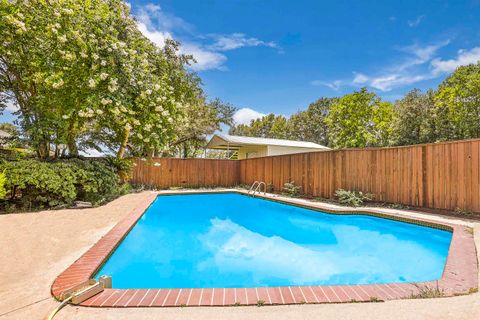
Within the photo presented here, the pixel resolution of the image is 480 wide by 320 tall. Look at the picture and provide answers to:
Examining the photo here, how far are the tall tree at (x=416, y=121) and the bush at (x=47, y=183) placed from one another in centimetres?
2294

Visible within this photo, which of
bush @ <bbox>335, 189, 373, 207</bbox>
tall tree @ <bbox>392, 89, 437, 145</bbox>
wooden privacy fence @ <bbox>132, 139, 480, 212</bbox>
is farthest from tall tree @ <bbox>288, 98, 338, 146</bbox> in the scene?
bush @ <bbox>335, 189, 373, 207</bbox>

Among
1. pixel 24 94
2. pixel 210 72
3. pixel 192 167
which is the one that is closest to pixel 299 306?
pixel 24 94

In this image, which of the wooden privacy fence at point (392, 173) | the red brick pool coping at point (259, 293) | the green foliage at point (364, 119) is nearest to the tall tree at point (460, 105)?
the green foliage at point (364, 119)

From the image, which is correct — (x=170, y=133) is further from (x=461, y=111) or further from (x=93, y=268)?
(x=461, y=111)

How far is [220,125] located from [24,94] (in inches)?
620

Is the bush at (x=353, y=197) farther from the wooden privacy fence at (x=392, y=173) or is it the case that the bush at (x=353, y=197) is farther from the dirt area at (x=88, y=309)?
the dirt area at (x=88, y=309)

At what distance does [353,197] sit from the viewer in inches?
315

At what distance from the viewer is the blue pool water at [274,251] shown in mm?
3668

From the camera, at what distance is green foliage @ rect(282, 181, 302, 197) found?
10.5m

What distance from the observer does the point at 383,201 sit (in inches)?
304

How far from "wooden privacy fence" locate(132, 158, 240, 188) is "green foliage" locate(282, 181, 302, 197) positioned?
479cm

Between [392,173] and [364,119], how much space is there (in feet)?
63.1

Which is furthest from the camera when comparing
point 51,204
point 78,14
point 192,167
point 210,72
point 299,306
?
point 210,72

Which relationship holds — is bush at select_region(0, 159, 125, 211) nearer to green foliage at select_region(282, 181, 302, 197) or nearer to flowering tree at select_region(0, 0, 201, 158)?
flowering tree at select_region(0, 0, 201, 158)
